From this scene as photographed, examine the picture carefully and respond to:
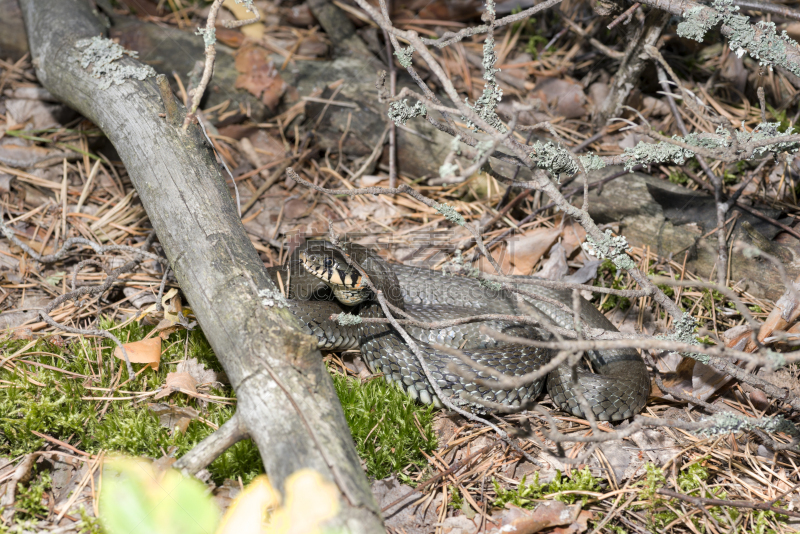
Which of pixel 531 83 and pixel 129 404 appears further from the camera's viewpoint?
pixel 531 83

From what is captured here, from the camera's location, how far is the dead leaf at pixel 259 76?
5.46 m

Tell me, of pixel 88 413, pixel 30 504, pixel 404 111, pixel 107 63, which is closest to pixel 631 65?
pixel 404 111

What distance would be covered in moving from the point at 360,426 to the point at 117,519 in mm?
1265

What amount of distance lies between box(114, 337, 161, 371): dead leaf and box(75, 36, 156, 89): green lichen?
1862 millimetres

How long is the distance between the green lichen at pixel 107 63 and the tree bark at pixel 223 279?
6 centimetres

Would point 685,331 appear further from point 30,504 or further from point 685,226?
point 30,504

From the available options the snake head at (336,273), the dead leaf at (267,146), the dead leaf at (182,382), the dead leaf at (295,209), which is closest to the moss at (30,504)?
the dead leaf at (182,382)

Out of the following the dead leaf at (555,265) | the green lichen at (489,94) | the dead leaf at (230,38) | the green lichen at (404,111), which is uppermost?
the green lichen at (489,94)

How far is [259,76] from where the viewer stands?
554 centimetres

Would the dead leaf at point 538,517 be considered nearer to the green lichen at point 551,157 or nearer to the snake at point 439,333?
the snake at point 439,333

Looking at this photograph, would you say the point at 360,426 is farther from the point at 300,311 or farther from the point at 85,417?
the point at 85,417

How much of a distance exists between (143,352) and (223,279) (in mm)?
995

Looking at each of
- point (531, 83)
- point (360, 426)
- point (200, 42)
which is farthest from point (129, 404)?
point (531, 83)

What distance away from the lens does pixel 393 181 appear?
5113 millimetres
